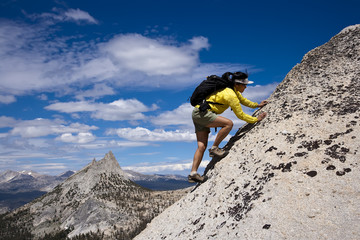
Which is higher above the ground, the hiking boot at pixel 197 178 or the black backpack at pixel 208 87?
the black backpack at pixel 208 87

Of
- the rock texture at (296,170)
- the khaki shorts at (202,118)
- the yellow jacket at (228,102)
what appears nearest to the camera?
the rock texture at (296,170)

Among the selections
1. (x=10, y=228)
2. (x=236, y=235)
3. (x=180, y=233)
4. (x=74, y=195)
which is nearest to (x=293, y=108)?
(x=236, y=235)

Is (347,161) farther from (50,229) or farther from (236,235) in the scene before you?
(50,229)

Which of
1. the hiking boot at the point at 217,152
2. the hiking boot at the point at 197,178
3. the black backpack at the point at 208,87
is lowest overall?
the hiking boot at the point at 197,178

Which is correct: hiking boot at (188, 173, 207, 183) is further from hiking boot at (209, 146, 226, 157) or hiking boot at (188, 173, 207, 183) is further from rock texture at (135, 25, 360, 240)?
hiking boot at (209, 146, 226, 157)

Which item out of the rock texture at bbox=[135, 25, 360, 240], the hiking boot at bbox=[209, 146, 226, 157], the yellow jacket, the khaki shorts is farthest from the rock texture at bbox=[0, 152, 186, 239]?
the yellow jacket

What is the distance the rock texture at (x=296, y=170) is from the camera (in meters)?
4.35

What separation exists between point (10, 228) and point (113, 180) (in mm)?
16707

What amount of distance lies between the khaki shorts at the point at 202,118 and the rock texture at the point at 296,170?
1077mm

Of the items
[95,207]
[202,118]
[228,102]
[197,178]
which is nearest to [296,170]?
[228,102]

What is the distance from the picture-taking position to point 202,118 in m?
7.35

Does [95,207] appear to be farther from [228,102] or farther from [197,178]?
[228,102]

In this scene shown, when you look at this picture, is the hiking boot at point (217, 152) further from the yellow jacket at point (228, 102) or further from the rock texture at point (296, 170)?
the yellow jacket at point (228, 102)

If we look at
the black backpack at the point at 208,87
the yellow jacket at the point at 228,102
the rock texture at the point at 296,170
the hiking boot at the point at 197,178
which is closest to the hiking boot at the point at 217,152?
the rock texture at the point at 296,170
